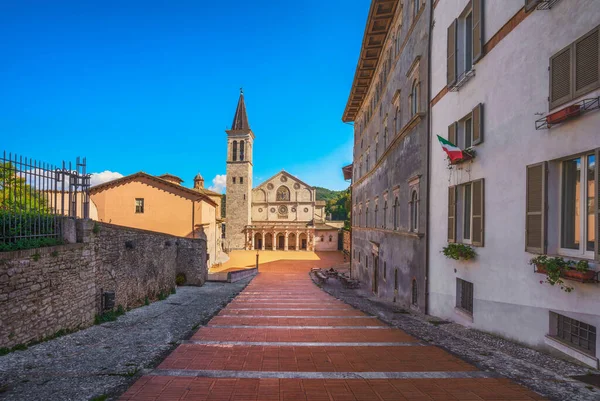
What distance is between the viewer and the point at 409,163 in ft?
40.1

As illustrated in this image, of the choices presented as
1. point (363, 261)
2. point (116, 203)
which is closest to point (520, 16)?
point (363, 261)

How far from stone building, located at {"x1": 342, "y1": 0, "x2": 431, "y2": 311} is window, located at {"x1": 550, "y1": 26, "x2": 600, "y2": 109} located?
5.30 m

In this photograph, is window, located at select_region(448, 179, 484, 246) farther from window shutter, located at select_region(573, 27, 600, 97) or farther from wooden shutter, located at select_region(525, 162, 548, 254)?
window shutter, located at select_region(573, 27, 600, 97)

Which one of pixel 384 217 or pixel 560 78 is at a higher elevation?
pixel 560 78

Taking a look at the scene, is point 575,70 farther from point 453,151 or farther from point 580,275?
point 453,151

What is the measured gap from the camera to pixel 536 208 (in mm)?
5543

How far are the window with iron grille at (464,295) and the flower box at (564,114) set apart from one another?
4.44 meters

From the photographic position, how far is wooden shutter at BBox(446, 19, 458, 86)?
8648mm

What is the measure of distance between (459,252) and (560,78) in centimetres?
433

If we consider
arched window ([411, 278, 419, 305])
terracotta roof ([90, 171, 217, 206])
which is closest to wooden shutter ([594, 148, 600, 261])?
arched window ([411, 278, 419, 305])

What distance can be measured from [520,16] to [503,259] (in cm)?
473

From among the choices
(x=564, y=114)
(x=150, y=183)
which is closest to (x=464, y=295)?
(x=564, y=114)

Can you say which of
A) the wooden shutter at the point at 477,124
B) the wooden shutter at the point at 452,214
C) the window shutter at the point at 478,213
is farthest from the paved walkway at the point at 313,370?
the wooden shutter at the point at 477,124

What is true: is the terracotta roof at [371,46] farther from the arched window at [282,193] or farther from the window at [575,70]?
the arched window at [282,193]
